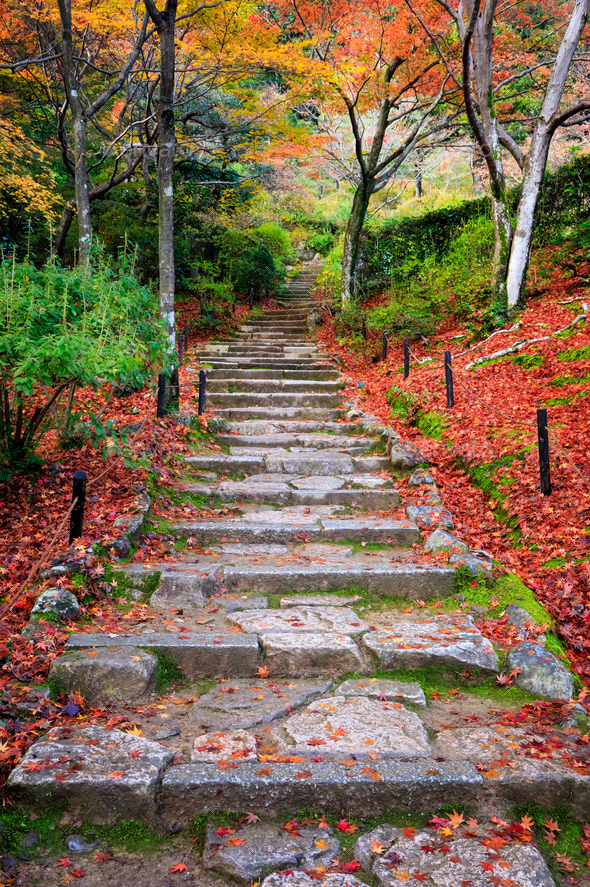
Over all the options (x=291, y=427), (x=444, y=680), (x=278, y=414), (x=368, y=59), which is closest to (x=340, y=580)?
(x=444, y=680)

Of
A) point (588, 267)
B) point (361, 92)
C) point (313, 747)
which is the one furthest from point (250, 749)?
point (361, 92)

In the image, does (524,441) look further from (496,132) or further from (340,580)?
(496,132)

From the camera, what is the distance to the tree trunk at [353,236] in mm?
13539

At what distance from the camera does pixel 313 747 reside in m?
2.79

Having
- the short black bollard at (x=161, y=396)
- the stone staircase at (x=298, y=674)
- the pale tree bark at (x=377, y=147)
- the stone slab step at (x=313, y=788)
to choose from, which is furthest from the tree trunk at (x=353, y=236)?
the stone slab step at (x=313, y=788)

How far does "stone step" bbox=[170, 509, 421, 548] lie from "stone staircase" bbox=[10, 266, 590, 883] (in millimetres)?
14

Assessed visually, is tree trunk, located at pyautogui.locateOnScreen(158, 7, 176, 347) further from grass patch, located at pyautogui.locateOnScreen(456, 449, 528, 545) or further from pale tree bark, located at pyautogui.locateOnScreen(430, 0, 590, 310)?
pale tree bark, located at pyautogui.locateOnScreen(430, 0, 590, 310)

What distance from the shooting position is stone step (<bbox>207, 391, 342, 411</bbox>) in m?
8.99

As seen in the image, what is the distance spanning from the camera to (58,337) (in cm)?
436

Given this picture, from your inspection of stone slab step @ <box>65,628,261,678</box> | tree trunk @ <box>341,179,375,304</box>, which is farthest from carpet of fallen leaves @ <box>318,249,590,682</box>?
tree trunk @ <box>341,179,375,304</box>

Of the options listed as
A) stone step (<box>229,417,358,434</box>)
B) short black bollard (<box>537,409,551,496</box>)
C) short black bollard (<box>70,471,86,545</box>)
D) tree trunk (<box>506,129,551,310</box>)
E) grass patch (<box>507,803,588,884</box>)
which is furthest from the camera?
tree trunk (<box>506,129,551,310</box>)

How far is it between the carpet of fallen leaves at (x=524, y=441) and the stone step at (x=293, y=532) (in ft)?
1.80

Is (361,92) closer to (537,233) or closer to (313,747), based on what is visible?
(537,233)

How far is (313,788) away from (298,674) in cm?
99
